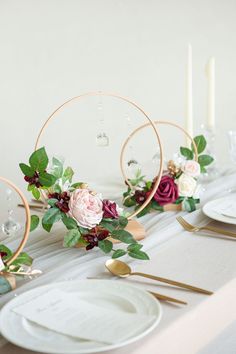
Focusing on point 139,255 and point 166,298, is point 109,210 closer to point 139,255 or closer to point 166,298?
point 139,255

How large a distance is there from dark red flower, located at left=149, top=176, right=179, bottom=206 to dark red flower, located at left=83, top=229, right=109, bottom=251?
0.31m

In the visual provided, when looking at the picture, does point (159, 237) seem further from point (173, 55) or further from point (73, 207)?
point (173, 55)

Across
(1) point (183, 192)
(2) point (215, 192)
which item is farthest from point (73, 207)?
(2) point (215, 192)

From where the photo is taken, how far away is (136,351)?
797mm

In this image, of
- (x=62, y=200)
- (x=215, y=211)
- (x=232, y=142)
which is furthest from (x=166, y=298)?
(x=232, y=142)

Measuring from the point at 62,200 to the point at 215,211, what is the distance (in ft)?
1.50

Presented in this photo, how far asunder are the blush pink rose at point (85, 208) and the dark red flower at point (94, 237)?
0.10ft

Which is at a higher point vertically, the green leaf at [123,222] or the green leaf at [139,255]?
the green leaf at [123,222]

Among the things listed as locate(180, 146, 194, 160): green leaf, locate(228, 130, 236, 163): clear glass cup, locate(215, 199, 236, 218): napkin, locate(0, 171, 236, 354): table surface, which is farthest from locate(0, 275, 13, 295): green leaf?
locate(228, 130, 236, 163): clear glass cup

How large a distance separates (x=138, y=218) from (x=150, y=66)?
98.9 inches

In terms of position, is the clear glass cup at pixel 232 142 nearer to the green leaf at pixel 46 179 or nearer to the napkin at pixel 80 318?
the green leaf at pixel 46 179

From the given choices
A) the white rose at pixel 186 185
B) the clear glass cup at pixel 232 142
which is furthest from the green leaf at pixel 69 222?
the clear glass cup at pixel 232 142

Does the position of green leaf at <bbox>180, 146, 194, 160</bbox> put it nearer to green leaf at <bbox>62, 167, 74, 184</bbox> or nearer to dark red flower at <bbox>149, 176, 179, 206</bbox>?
dark red flower at <bbox>149, 176, 179, 206</bbox>

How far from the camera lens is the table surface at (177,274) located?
2.89 ft
